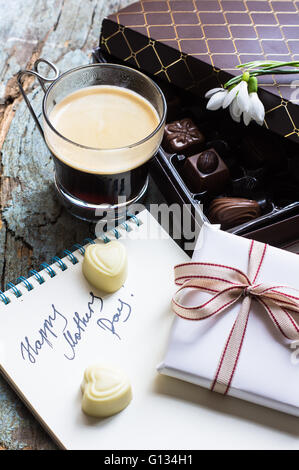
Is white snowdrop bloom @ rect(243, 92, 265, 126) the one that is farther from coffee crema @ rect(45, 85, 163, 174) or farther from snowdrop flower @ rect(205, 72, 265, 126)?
coffee crema @ rect(45, 85, 163, 174)

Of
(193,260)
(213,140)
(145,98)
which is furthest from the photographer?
(213,140)

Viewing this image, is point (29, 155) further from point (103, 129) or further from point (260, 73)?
point (260, 73)

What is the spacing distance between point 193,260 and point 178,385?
8.6 inches

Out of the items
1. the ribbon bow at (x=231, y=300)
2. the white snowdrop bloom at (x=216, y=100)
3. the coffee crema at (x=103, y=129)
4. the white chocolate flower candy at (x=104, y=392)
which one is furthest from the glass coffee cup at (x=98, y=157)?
the white chocolate flower candy at (x=104, y=392)

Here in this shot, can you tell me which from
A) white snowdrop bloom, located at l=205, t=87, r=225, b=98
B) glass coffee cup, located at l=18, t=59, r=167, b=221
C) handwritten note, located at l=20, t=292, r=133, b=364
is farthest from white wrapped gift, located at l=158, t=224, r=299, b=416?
white snowdrop bloom, located at l=205, t=87, r=225, b=98

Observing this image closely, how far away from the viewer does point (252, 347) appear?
0.92m

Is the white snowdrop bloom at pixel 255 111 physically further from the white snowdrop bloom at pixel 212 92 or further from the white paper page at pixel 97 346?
the white paper page at pixel 97 346

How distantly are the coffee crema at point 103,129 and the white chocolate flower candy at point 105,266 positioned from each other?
14cm

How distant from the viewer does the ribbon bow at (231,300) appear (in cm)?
91

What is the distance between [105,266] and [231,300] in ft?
0.77

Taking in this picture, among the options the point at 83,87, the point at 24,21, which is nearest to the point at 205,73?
the point at 83,87

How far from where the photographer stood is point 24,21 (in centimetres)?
139

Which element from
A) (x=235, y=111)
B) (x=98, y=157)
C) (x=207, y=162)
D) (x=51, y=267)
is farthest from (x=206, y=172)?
(x=51, y=267)

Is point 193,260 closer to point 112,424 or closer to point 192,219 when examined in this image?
point 192,219
